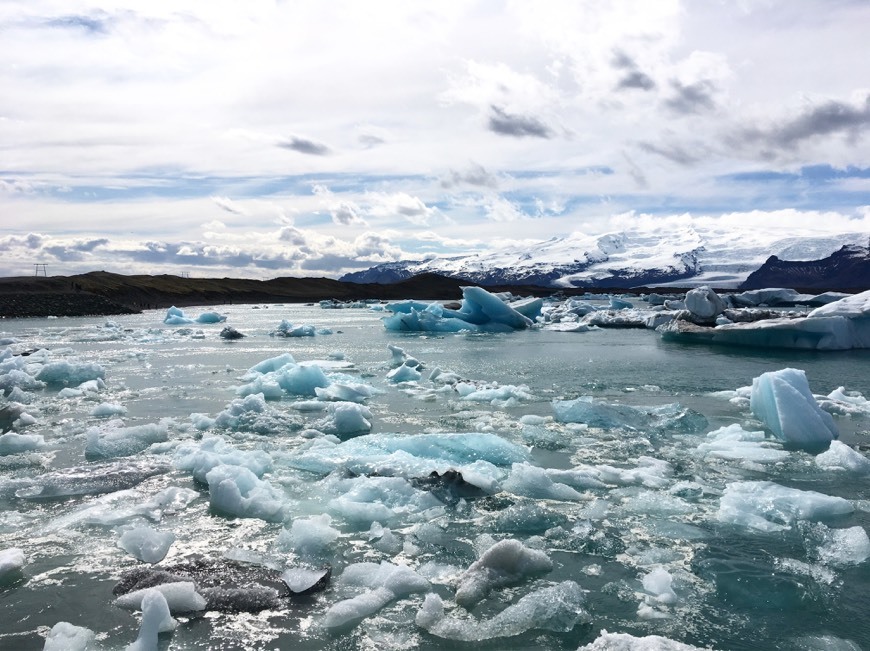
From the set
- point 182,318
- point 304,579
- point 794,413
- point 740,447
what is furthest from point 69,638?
point 182,318

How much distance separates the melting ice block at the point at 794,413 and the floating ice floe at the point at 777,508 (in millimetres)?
2285

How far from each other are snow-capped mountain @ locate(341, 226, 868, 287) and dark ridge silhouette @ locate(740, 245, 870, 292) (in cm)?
315

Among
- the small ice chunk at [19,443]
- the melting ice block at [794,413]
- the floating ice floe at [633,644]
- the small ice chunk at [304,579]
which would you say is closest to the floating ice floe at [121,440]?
the small ice chunk at [19,443]

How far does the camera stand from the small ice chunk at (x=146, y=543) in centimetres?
396

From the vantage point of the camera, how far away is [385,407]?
29.9 ft

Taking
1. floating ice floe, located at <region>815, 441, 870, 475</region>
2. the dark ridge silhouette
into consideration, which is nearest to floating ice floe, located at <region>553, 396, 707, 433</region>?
floating ice floe, located at <region>815, 441, 870, 475</region>

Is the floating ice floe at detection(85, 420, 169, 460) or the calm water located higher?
the floating ice floe at detection(85, 420, 169, 460)

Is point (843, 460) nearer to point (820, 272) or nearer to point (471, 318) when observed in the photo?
point (471, 318)

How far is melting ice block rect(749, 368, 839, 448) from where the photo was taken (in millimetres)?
6965

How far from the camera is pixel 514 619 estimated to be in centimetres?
325

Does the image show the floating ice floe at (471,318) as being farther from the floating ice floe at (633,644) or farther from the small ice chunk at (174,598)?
the floating ice floe at (633,644)

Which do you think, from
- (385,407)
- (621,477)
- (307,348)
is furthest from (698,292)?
(621,477)

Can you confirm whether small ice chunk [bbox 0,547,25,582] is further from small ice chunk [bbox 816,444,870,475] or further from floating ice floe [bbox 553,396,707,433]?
small ice chunk [bbox 816,444,870,475]

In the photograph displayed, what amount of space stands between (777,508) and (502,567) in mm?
2348
